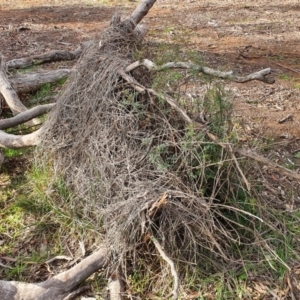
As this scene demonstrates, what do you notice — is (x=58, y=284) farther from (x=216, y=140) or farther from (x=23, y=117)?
(x=23, y=117)

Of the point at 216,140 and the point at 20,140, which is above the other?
the point at 216,140

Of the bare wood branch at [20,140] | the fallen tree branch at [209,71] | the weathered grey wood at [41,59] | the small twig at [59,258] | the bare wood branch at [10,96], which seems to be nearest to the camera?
the fallen tree branch at [209,71]

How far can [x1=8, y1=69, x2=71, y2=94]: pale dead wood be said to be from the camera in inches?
197

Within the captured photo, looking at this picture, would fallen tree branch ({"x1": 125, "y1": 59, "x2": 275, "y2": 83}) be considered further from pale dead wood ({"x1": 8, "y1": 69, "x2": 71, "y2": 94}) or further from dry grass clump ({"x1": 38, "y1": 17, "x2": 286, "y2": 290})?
pale dead wood ({"x1": 8, "y1": 69, "x2": 71, "y2": 94})

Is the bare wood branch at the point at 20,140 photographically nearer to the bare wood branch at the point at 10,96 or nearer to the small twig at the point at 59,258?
the bare wood branch at the point at 10,96

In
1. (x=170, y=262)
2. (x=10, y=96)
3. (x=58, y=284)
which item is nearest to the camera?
(x=170, y=262)

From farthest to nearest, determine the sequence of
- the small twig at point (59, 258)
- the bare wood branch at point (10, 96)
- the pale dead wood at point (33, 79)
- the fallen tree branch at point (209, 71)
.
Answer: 1. the pale dead wood at point (33, 79)
2. the bare wood branch at point (10, 96)
3. the small twig at point (59, 258)
4. the fallen tree branch at point (209, 71)

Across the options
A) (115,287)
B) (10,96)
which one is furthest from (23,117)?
(115,287)

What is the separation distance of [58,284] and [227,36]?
209 inches

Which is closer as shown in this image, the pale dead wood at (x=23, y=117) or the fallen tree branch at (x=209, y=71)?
the fallen tree branch at (x=209, y=71)

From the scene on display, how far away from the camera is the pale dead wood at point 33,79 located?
16.4ft

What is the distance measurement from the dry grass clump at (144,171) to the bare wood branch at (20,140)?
0.19m

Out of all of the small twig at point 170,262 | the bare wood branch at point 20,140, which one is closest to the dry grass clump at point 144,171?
the small twig at point 170,262

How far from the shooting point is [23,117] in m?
4.04
